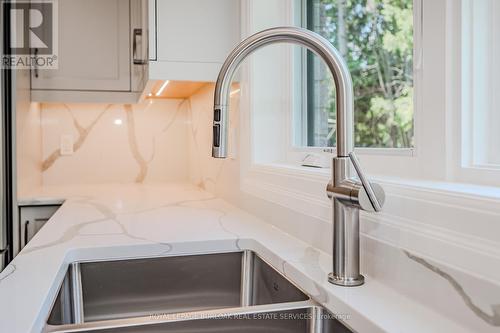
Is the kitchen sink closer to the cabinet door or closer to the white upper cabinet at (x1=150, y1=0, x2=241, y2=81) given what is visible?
the white upper cabinet at (x1=150, y1=0, x2=241, y2=81)

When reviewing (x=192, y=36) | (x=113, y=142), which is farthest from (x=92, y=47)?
(x=192, y=36)

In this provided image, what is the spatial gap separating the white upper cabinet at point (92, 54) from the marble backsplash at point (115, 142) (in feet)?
1.05

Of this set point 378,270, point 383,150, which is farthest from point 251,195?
point 378,270

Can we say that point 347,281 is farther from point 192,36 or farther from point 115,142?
point 115,142

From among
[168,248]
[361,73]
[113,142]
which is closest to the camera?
[168,248]

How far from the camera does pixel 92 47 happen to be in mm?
2348

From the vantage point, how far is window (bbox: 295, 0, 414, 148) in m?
1.42

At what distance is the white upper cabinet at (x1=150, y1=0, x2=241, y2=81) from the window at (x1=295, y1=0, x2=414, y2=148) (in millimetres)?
293

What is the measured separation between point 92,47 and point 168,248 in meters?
1.60

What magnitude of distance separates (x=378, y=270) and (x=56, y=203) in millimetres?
1651

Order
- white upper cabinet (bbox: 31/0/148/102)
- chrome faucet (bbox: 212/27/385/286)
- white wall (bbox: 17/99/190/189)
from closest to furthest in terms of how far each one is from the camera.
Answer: chrome faucet (bbox: 212/27/385/286), white upper cabinet (bbox: 31/0/148/102), white wall (bbox: 17/99/190/189)

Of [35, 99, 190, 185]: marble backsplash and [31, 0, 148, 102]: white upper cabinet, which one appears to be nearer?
[31, 0, 148, 102]: white upper cabinet

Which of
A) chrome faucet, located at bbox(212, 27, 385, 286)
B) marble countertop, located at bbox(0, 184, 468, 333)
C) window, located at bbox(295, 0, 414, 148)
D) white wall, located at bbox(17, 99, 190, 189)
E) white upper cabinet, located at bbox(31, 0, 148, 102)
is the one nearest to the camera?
marble countertop, located at bbox(0, 184, 468, 333)


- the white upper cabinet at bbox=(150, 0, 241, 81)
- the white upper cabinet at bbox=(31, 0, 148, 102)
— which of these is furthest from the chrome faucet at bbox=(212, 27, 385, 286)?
the white upper cabinet at bbox=(31, 0, 148, 102)
